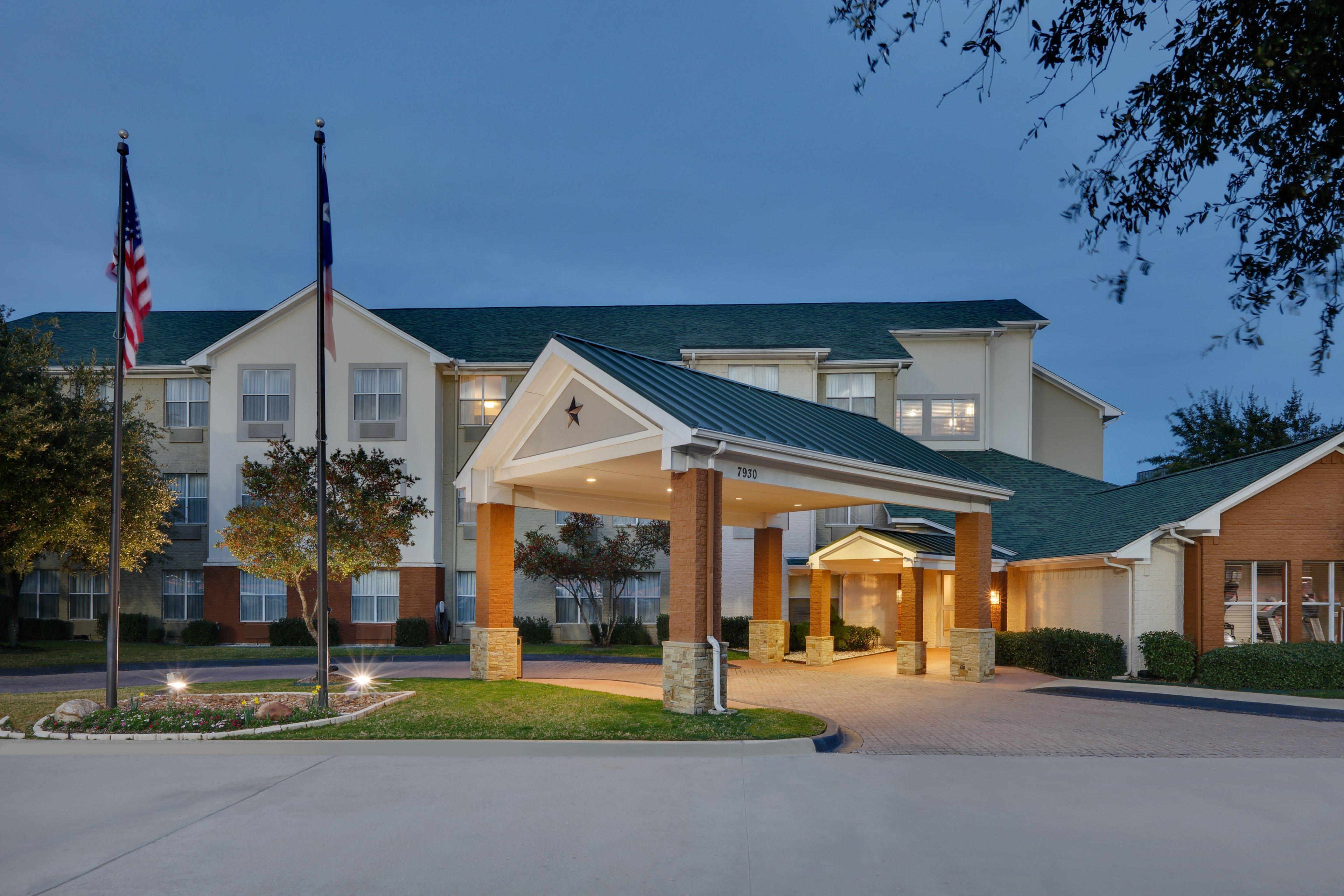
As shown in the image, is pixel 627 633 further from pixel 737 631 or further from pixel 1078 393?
pixel 1078 393

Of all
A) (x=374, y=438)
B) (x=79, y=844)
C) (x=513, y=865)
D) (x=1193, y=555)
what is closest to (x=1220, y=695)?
(x=1193, y=555)

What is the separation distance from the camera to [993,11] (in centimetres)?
575

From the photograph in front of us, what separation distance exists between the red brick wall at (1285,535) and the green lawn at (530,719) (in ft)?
37.9

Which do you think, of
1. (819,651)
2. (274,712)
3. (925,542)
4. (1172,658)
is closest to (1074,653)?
(1172,658)

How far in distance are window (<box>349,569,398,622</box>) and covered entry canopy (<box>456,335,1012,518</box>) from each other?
1245 cm

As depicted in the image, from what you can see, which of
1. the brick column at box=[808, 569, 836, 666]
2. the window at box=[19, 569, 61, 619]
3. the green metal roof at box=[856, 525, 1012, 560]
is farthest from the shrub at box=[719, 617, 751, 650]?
the window at box=[19, 569, 61, 619]

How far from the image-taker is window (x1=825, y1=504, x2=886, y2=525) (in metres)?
30.6

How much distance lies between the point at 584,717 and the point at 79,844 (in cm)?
683

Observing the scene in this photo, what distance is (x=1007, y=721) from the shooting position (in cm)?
1401

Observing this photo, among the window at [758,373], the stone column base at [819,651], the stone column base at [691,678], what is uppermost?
the window at [758,373]

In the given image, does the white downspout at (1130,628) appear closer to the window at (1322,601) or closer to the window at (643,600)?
the window at (1322,601)

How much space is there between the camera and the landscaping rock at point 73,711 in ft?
41.5

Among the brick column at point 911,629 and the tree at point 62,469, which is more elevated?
the tree at point 62,469

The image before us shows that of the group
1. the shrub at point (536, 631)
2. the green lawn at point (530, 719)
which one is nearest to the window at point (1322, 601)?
the green lawn at point (530, 719)
